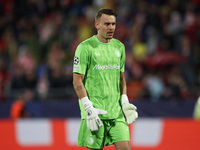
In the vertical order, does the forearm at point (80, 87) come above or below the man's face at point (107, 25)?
below

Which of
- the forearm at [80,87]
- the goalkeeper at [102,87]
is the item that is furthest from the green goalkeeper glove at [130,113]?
the forearm at [80,87]

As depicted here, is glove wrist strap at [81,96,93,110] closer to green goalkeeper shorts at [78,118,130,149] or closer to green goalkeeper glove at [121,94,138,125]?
green goalkeeper shorts at [78,118,130,149]

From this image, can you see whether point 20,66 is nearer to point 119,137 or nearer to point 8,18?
point 8,18

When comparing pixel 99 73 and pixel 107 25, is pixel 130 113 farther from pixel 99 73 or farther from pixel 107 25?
pixel 107 25

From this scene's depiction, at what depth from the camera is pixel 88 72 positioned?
5.44 m

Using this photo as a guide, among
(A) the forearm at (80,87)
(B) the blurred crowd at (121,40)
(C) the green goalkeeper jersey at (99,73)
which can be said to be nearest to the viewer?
(A) the forearm at (80,87)

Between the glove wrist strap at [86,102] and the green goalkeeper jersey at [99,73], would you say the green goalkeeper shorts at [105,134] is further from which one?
the glove wrist strap at [86,102]

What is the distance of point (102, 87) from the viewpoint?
5418 millimetres

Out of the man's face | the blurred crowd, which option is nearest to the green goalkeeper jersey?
the man's face

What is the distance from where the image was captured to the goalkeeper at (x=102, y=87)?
5.29 m

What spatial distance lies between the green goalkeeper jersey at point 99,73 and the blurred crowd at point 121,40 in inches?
258

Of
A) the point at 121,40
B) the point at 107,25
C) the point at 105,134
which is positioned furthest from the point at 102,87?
the point at 121,40

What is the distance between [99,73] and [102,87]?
179 millimetres

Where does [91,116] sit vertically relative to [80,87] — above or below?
below
